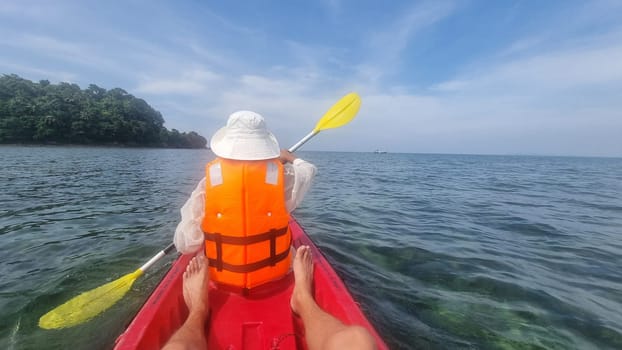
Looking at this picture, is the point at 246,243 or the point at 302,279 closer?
the point at 246,243

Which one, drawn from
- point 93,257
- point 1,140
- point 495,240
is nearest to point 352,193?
point 495,240

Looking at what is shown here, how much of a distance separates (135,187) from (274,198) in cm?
1208

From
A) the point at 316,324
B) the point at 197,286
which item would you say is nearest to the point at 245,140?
the point at 197,286

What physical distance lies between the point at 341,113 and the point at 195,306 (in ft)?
11.7

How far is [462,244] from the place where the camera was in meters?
6.07

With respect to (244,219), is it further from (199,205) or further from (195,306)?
(195,306)

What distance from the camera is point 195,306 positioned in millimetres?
2301

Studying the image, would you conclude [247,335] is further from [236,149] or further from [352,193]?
[352,193]

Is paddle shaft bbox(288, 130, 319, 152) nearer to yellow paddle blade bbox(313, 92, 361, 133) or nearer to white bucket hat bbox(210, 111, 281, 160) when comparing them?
yellow paddle blade bbox(313, 92, 361, 133)

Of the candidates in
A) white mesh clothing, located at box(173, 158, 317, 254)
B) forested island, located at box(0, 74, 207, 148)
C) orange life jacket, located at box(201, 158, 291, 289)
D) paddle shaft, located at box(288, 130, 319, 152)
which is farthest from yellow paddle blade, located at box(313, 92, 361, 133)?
forested island, located at box(0, 74, 207, 148)

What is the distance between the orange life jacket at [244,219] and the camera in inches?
87.9

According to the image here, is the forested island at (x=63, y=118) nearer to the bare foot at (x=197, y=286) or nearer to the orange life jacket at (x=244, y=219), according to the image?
the bare foot at (x=197, y=286)

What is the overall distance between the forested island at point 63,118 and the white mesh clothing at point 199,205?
55.9 m

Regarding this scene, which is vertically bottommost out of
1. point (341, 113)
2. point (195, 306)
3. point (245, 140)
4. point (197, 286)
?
point (195, 306)
